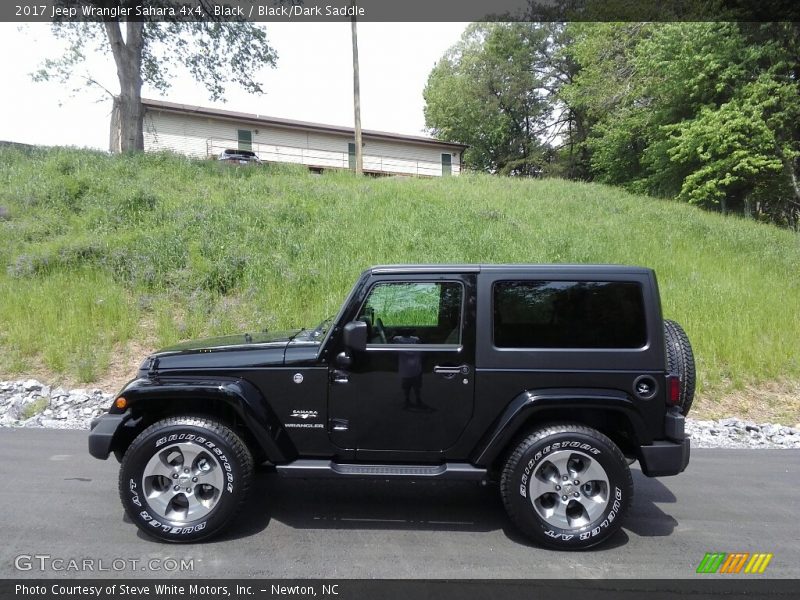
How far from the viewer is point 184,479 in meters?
3.85

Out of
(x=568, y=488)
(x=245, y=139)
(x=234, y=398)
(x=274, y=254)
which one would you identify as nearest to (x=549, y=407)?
(x=568, y=488)

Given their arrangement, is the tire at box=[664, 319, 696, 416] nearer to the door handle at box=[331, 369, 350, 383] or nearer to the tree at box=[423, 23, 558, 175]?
the door handle at box=[331, 369, 350, 383]

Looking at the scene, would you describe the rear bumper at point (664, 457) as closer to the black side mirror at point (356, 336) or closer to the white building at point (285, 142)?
the black side mirror at point (356, 336)

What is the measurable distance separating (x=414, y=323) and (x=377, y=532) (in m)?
1.51

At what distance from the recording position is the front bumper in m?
3.92

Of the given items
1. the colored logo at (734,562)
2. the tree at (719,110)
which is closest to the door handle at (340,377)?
the colored logo at (734,562)

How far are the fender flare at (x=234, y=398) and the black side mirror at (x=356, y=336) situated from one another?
2.53ft

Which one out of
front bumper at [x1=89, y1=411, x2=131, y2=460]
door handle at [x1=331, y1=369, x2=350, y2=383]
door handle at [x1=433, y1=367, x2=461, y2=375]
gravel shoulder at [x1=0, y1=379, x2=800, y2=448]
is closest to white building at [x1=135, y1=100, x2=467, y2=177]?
gravel shoulder at [x1=0, y1=379, x2=800, y2=448]

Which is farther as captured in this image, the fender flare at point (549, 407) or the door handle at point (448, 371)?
the door handle at point (448, 371)

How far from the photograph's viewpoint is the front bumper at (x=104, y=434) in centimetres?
392

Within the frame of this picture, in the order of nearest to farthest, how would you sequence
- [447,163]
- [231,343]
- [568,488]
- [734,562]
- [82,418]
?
[734,562], [568,488], [231,343], [82,418], [447,163]

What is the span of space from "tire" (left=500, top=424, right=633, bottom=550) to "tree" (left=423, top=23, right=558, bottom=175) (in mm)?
42795

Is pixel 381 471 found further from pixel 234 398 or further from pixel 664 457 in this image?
pixel 664 457

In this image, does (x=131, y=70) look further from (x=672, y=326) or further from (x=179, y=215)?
(x=672, y=326)
